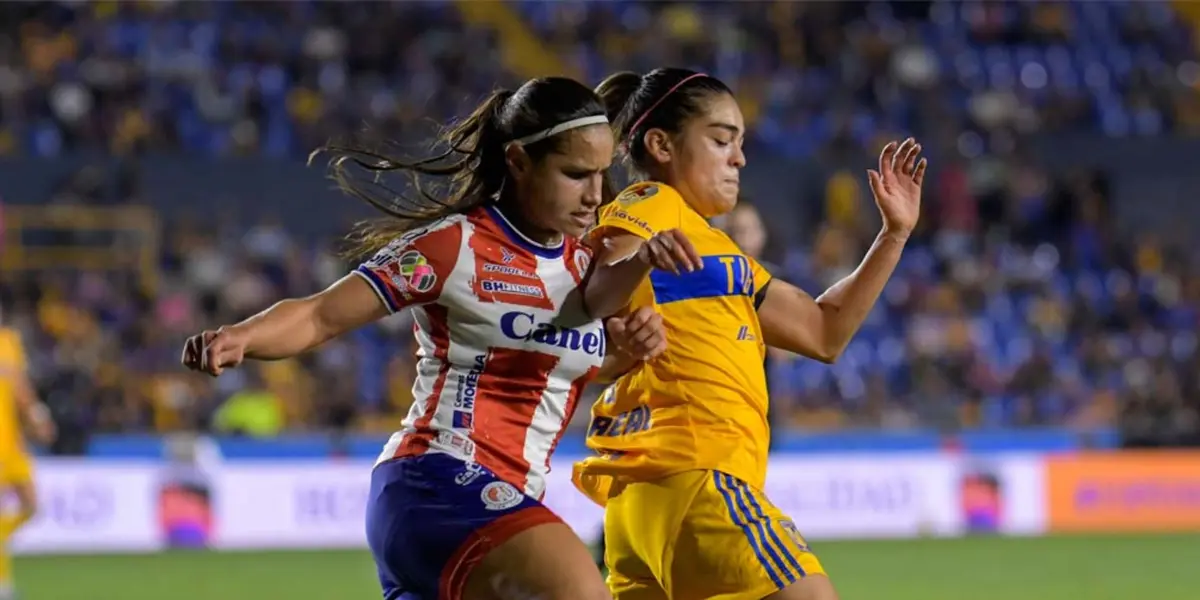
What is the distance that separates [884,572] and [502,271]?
31.5 feet

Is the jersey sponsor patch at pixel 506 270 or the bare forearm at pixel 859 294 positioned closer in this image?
the jersey sponsor patch at pixel 506 270

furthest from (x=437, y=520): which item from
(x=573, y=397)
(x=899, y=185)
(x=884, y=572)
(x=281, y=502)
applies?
(x=281, y=502)

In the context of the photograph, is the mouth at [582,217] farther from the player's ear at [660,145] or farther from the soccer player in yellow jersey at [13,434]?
the soccer player in yellow jersey at [13,434]

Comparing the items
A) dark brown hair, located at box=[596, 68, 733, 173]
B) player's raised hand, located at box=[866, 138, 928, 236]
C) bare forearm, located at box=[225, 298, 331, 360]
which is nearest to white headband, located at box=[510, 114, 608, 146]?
dark brown hair, located at box=[596, 68, 733, 173]

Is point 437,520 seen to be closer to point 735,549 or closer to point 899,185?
point 735,549

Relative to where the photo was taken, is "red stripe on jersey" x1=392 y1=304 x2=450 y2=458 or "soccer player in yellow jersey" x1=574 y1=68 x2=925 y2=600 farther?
"soccer player in yellow jersey" x1=574 y1=68 x2=925 y2=600

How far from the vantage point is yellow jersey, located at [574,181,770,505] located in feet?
16.3

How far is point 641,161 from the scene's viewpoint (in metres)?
5.30

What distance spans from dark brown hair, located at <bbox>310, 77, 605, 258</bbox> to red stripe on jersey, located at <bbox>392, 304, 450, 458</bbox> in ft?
1.08

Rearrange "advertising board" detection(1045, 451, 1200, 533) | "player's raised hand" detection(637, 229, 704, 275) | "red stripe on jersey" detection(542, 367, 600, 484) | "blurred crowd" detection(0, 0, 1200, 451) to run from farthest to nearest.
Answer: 1. "blurred crowd" detection(0, 0, 1200, 451)
2. "advertising board" detection(1045, 451, 1200, 533)
3. "red stripe on jersey" detection(542, 367, 600, 484)
4. "player's raised hand" detection(637, 229, 704, 275)

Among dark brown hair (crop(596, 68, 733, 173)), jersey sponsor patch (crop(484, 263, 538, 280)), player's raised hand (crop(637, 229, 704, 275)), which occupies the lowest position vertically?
jersey sponsor patch (crop(484, 263, 538, 280))

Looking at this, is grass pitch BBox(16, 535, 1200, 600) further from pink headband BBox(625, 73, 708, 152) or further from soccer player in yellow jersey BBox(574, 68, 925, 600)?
pink headband BBox(625, 73, 708, 152)

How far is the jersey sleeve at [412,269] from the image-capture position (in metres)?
4.42

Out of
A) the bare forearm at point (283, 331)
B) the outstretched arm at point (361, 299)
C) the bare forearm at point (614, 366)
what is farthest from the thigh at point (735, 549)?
the bare forearm at point (283, 331)
